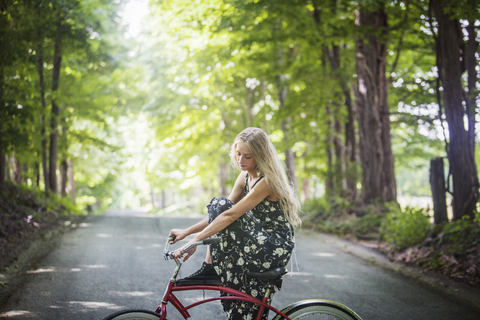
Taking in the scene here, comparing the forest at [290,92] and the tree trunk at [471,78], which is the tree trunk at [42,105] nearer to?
the forest at [290,92]

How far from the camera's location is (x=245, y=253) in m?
2.90

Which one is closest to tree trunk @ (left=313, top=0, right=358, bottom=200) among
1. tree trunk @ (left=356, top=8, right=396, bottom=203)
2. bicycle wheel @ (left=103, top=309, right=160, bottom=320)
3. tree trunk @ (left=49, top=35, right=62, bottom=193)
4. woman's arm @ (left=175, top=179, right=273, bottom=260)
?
tree trunk @ (left=356, top=8, right=396, bottom=203)

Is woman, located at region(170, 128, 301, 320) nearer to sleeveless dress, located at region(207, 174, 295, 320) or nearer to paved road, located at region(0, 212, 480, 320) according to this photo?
sleeveless dress, located at region(207, 174, 295, 320)

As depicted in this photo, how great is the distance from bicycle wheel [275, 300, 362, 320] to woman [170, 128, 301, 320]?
0.26m

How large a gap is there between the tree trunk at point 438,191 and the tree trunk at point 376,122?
12.8 feet

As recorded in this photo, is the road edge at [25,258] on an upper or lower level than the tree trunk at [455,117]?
lower

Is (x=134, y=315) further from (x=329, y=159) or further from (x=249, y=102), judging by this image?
(x=249, y=102)

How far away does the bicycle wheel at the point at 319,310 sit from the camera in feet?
9.47

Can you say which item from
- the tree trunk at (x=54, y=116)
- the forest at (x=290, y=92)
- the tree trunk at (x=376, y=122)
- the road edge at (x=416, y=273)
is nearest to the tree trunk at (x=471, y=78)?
the forest at (x=290, y=92)

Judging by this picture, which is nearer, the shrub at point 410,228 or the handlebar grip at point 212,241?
the handlebar grip at point 212,241

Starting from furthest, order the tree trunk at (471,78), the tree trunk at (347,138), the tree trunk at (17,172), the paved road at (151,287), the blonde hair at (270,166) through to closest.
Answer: the tree trunk at (17,172)
the tree trunk at (347,138)
the tree trunk at (471,78)
the paved road at (151,287)
the blonde hair at (270,166)

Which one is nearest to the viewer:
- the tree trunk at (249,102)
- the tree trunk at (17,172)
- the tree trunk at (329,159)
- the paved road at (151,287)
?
the paved road at (151,287)

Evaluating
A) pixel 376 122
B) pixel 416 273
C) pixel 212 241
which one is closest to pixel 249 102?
pixel 376 122

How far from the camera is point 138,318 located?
8.66ft
